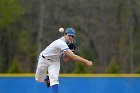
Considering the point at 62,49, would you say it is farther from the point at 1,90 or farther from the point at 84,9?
the point at 84,9

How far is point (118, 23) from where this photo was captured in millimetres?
35219

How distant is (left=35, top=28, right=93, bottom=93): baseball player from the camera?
989cm

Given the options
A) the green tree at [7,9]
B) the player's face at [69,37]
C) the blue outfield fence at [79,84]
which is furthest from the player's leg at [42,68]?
the green tree at [7,9]

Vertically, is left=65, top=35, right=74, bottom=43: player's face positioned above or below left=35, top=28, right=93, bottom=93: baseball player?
above

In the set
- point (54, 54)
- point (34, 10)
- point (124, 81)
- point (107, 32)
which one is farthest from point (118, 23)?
point (54, 54)

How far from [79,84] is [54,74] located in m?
2.55

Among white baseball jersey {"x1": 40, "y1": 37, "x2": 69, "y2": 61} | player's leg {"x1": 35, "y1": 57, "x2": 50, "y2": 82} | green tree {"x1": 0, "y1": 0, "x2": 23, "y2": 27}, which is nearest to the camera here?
white baseball jersey {"x1": 40, "y1": 37, "x2": 69, "y2": 61}

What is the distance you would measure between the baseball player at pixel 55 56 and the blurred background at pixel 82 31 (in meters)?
19.9

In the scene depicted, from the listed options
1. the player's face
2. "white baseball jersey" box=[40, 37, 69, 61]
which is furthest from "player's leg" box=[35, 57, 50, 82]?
the player's face

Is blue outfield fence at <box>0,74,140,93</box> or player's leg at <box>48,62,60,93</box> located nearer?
player's leg at <box>48,62,60,93</box>

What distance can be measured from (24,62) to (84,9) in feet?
25.1

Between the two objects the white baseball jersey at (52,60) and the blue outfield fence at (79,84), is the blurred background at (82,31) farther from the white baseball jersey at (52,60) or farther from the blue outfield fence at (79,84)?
the white baseball jersey at (52,60)

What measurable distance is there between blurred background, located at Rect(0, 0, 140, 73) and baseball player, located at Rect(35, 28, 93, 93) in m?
19.9

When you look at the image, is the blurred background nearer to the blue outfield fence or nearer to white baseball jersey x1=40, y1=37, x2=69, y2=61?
the blue outfield fence
